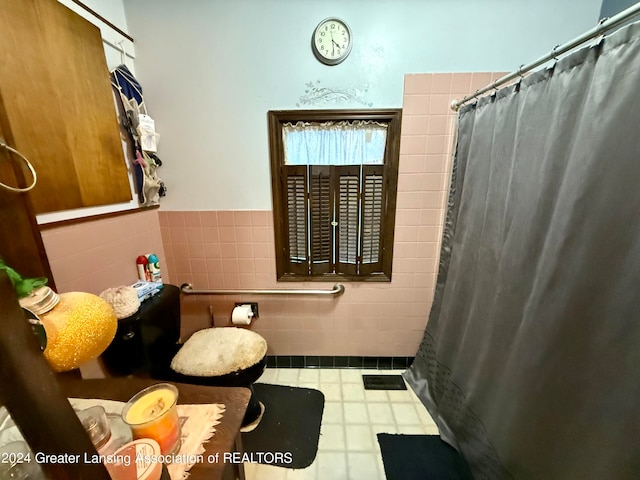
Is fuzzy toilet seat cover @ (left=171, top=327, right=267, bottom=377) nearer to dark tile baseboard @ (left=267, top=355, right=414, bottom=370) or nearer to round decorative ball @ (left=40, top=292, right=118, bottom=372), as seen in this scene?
dark tile baseboard @ (left=267, top=355, right=414, bottom=370)

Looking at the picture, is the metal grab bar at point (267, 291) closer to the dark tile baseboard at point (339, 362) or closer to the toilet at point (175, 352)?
the toilet at point (175, 352)

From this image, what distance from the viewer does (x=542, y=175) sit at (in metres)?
0.86

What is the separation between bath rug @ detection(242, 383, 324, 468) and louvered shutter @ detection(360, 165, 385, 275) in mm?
885

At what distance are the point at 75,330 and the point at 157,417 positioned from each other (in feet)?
0.90

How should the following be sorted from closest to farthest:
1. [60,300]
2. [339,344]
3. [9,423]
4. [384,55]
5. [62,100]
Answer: [9,423] → [60,300] → [62,100] → [384,55] → [339,344]

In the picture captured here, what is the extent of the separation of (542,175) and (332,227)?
1.02 metres

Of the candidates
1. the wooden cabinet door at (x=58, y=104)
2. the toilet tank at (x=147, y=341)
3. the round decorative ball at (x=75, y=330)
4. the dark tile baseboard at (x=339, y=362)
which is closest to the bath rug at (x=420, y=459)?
the dark tile baseboard at (x=339, y=362)

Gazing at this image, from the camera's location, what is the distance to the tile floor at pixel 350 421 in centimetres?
121

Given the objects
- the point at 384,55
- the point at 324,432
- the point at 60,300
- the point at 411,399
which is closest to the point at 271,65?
the point at 384,55

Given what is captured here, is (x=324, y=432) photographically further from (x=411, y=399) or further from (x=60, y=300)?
(x=60, y=300)

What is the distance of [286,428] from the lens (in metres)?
1.41

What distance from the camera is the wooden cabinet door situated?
859mm

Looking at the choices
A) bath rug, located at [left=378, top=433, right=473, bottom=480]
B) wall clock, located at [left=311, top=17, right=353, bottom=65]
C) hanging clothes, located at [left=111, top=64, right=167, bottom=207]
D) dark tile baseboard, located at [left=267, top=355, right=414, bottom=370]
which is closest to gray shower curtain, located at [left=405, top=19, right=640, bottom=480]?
bath rug, located at [left=378, top=433, right=473, bottom=480]

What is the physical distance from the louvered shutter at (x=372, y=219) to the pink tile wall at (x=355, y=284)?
0.11 m
